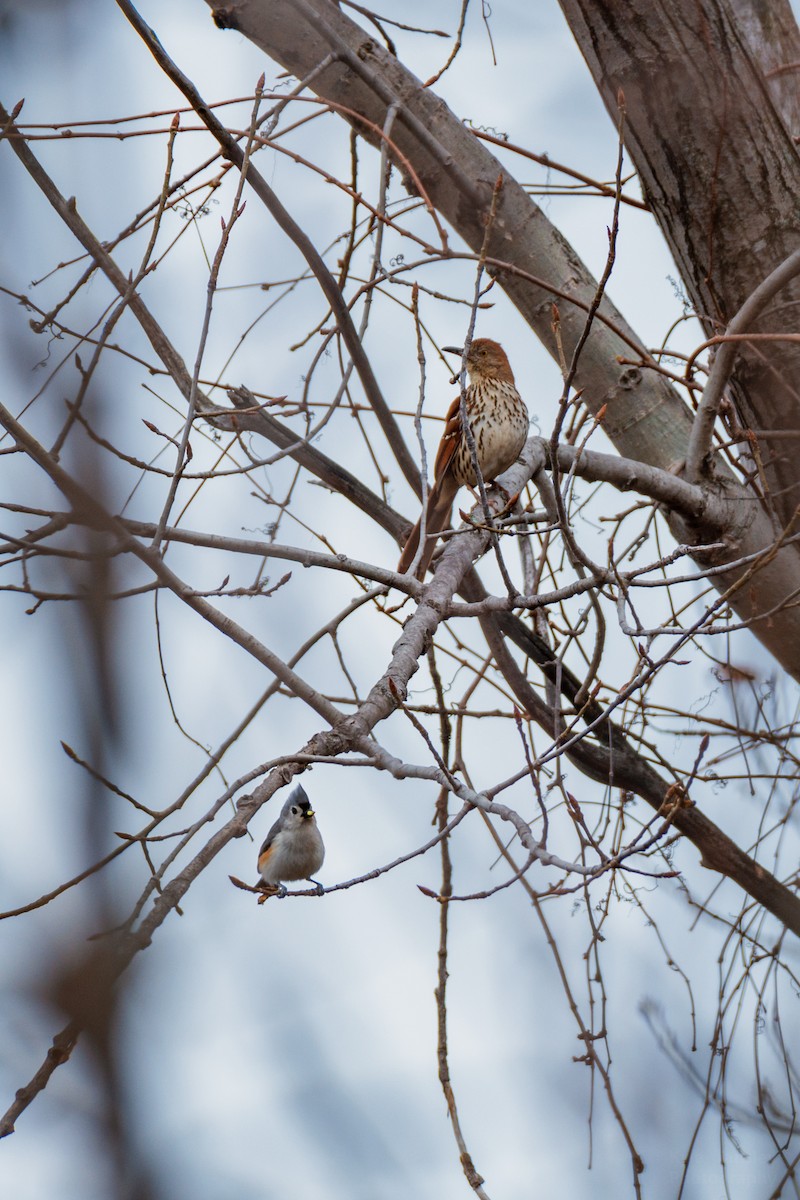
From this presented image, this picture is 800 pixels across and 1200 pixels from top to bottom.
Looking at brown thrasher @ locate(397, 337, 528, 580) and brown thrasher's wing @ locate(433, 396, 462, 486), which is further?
brown thrasher's wing @ locate(433, 396, 462, 486)

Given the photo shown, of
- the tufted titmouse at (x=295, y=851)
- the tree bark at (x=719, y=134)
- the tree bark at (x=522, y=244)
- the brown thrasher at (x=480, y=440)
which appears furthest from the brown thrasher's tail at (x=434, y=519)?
the tree bark at (x=719, y=134)

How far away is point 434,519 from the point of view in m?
4.38

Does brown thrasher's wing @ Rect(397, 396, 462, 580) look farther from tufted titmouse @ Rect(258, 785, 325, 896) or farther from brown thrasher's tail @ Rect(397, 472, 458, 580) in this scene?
tufted titmouse @ Rect(258, 785, 325, 896)

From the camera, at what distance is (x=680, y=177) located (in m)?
3.31

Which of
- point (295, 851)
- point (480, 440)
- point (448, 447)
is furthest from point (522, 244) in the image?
point (295, 851)

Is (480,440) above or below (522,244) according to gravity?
below

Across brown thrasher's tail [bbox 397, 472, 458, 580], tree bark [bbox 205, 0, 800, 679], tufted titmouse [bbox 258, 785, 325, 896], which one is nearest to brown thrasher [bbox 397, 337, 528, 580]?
brown thrasher's tail [bbox 397, 472, 458, 580]

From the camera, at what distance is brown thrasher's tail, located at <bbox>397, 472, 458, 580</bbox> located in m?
3.84

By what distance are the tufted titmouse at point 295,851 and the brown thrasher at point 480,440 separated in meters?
0.99

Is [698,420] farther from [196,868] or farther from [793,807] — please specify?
[196,868]

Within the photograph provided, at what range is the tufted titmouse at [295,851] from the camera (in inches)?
152

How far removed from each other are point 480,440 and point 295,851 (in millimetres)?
1661

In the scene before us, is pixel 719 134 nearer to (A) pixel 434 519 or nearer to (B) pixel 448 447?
(B) pixel 448 447

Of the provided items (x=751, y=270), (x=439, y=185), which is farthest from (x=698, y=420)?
(x=439, y=185)
